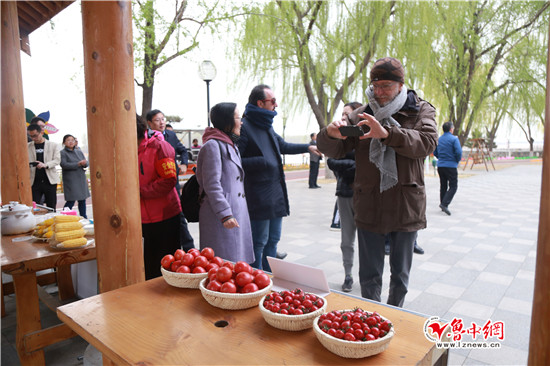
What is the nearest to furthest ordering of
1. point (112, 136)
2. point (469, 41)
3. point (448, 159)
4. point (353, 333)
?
point (353, 333), point (112, 136), point (448, 159), point (469, 41)

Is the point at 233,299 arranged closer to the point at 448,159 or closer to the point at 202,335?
the point at 202,335

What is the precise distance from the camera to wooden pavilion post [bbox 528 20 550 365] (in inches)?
38.2

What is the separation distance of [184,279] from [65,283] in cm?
254

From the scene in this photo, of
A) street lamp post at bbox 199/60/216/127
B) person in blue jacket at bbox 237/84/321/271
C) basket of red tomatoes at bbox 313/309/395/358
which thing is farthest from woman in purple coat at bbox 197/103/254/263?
street lamp post at bbox 199/60/216/127

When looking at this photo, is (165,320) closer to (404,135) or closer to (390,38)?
(404,135)

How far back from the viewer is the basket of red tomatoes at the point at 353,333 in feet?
3.57

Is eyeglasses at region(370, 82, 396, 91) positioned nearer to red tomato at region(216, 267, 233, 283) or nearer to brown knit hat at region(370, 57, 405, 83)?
brown knit hat at region(370, 57, 405, 83)

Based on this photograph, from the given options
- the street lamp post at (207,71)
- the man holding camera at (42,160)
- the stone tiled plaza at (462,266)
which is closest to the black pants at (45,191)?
the man holding camera at (42,160)

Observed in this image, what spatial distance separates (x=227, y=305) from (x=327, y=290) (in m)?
0.43

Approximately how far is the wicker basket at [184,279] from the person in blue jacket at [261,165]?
1602 millimetres

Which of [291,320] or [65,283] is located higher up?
[291,320]

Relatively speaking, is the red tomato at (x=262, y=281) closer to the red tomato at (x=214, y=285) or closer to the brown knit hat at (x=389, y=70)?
the red tomato at (x=214, y=285)

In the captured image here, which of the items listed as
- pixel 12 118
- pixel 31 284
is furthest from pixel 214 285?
pixel 12 118

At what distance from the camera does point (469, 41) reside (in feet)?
43.3
